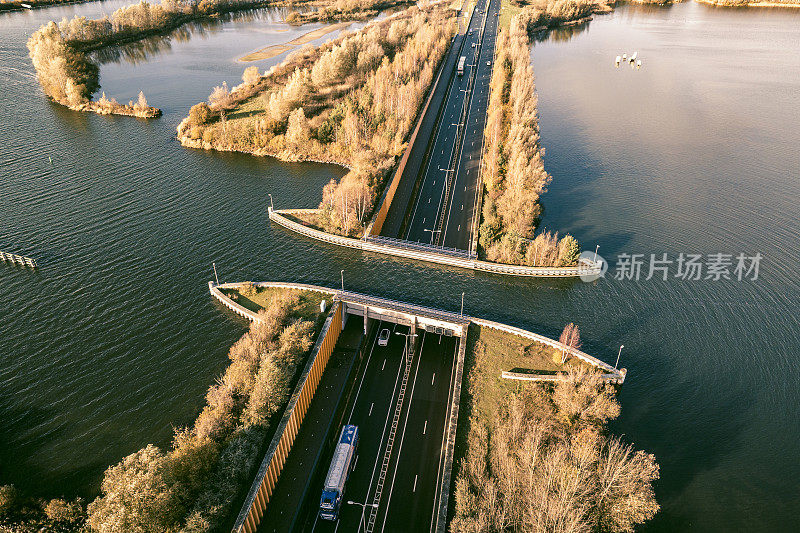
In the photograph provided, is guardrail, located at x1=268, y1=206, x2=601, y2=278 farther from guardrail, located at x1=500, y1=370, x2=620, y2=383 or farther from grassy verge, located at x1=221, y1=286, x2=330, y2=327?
guardrail, located at x1=500, y1=370, x2=620, y2=383

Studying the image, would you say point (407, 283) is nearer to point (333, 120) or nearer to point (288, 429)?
point (288, 429)

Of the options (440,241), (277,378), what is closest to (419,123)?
(440,241)

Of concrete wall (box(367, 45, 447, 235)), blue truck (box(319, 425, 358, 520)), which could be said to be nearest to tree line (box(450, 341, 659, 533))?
blue truck (box(319, 425, 358, 520))

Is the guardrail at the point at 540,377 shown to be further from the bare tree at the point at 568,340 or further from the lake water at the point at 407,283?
the lake water at the point at 407,283

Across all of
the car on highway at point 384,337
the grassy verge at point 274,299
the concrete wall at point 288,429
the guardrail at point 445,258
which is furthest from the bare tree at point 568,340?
the grassy verge at point 274,299

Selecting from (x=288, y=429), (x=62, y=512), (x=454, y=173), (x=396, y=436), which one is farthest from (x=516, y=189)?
(x=62, y=512)

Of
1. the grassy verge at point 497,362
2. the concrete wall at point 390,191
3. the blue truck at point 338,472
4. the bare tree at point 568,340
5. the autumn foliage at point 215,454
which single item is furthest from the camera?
the concrete wall at point 390,191
